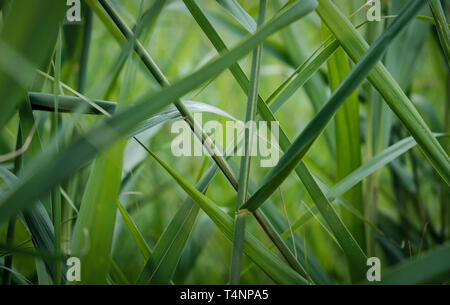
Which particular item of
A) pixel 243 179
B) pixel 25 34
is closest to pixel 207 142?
pixel 243 179

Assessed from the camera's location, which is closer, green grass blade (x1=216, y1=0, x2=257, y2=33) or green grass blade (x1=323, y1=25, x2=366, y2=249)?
green grass blade (x1=216, y1=0, x2=257, y2=33)

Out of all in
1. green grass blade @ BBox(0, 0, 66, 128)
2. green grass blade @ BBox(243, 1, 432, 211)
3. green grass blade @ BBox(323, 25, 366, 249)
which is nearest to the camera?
green grass blade @ BBox(0, 0, 66, 128)

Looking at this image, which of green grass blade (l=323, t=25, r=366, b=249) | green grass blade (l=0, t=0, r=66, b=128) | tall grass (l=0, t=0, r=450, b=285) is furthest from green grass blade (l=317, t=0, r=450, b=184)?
green grass blade (l=0, t=0, r=66, b=128)

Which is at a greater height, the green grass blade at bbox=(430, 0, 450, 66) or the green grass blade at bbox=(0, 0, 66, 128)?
the green grass blade at bbox=(430, 0, 450, 66)

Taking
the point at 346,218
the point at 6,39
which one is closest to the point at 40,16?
the point at 6,39

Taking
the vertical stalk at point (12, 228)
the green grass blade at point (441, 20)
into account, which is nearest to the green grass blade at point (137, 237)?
the vertical stalk at point (12, 228)

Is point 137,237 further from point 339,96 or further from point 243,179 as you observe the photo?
point 339,96

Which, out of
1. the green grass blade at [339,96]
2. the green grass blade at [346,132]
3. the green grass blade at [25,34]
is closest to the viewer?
the green grass blade at [25,34]

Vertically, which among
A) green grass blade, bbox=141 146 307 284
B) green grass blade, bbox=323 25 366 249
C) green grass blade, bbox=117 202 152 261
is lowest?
green grass blade, bbox=141 146 307 284

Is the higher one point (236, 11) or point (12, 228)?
point (236, 11)

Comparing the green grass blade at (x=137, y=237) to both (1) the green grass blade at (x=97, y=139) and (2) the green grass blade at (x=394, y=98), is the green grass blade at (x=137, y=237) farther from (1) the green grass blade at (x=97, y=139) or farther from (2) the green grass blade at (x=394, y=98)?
(2) the green grass blade at (x=394, y=98)

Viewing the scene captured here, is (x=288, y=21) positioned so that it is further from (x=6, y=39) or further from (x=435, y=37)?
(x=435, y=37)

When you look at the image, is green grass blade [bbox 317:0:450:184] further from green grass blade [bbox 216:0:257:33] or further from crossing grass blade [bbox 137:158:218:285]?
crossing grass blade [bbox 137:158:218:285]
